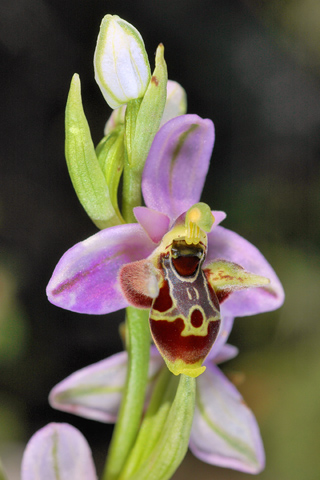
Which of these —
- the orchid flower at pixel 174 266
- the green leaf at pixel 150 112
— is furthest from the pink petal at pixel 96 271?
the green leaf at pixel 150 112

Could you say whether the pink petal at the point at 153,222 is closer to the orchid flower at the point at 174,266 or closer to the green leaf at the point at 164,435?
the orchid flower at the point at 174,266

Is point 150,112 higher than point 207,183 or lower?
lower

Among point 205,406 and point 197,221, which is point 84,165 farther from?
point 205,406

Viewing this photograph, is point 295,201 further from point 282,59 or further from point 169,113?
point 169,113

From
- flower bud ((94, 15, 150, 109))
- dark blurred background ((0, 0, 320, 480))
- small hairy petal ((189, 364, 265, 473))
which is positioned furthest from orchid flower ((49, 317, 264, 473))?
dark blurred background ((0, 0, 320, 480))

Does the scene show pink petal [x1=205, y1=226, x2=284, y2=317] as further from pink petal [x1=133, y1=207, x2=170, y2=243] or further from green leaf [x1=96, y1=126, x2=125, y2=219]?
green leaf [x1=96, y1=126, x2=125, y2=219]

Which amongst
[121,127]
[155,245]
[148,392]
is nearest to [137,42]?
[121,127]

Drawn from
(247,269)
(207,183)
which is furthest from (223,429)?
(207,183)

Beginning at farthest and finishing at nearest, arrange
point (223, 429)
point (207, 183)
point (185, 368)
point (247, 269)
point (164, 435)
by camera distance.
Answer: point (207, 183) < point (223, 429) < point (247, 269) < point (164, 435) < point (185, 368)
